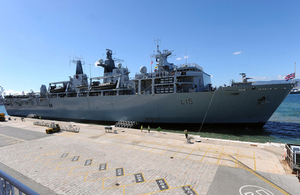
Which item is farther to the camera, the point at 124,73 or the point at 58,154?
the point at 124,73

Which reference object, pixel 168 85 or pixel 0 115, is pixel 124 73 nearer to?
pixel 168 85

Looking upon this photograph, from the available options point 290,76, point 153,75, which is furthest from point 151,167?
point 290,76

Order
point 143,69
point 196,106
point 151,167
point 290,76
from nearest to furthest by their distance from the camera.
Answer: point 151,167
point 290,76
point 196,106
point 143,69

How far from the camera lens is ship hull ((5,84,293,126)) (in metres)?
18.2

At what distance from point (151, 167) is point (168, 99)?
1338 cm

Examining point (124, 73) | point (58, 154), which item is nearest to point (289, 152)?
point (58, 154)

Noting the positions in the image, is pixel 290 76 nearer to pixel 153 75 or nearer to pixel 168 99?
pixel 168 99

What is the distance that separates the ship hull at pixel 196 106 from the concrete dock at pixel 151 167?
763cm

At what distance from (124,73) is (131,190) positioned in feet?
82.0

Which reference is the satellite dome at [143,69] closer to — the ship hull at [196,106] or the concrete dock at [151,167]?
the ship hull at [196,106]

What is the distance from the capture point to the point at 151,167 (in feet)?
28.4

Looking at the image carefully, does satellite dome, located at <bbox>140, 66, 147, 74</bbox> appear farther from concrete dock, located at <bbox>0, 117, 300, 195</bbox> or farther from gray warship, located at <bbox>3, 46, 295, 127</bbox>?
concrete dock, located at <bbox>0, 117, 300, 195</bbox>

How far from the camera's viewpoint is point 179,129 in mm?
21172

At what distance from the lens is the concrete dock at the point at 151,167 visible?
22.2ft
